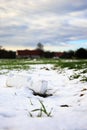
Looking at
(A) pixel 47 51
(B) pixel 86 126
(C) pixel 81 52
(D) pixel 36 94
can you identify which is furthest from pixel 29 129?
(A) pixel 47 51

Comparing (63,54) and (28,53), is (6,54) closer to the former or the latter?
(63,54)

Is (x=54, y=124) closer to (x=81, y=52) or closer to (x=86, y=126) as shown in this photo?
(x=86, y=126)

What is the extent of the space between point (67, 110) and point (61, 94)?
2590mm

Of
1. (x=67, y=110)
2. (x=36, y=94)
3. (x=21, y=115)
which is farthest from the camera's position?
(x=36, y=94)

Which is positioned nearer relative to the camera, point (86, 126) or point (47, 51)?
point (86, 126)

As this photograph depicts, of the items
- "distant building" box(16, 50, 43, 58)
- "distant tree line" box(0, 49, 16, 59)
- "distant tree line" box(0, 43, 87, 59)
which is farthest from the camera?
"distant building" box(16, 50, 43, 58)

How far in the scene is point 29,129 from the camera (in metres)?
3.63

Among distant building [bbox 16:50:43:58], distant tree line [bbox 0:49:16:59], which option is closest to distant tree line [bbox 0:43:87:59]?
distant tree line [bbox 0:49:16:59]

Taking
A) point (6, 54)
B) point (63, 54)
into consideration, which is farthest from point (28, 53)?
point (6, 54)

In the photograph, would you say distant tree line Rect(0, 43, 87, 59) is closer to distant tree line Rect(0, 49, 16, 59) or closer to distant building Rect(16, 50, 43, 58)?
distant tree line Rect(0, 49, 16, 59)

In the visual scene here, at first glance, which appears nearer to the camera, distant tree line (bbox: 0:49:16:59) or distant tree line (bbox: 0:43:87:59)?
distant tree line (bbox: 0:43:87:59)

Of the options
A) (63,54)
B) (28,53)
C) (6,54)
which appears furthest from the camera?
(28,53)

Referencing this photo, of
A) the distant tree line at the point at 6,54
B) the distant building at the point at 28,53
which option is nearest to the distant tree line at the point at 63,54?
the distant tree line at the point at 6,54

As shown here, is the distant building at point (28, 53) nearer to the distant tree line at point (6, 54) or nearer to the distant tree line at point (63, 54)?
the distant tree line at point (63, 54)
